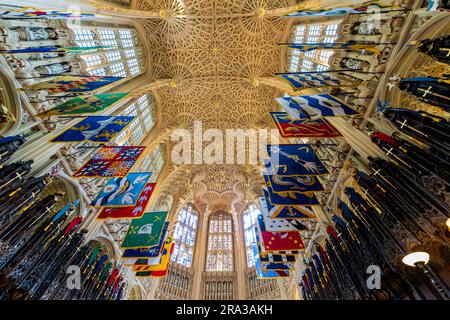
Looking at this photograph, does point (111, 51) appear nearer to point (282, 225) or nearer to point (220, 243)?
point (282, 225)

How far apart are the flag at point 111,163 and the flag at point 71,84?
11.8ft

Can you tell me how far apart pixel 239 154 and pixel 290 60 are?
40.4ft

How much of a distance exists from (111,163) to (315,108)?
10.4 metres

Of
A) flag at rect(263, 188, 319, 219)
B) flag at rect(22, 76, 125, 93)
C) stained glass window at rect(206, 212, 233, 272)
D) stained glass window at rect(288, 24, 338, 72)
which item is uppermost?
stained glass window at rect(288, 24, 338, 72)

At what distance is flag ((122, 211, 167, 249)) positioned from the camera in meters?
12.1

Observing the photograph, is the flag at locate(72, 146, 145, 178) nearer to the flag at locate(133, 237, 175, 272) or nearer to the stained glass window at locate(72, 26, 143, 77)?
the flag at locate(133, 237, 175, 272)

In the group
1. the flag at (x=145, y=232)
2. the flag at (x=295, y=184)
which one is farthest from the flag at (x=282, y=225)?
the flag at (x=145, y=232)

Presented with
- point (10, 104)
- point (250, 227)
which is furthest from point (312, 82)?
point (250, 227)

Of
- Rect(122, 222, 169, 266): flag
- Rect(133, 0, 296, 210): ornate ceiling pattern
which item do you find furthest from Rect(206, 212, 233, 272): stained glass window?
Rect(122, 222, 169, 266): flag

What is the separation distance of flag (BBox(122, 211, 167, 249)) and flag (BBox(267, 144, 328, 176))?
798cm

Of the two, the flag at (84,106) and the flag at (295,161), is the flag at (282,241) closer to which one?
the flag at (295,161)

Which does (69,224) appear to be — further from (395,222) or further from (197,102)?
(197,102)

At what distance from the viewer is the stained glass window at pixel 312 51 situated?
1520 centimetres

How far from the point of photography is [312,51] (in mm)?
17297
